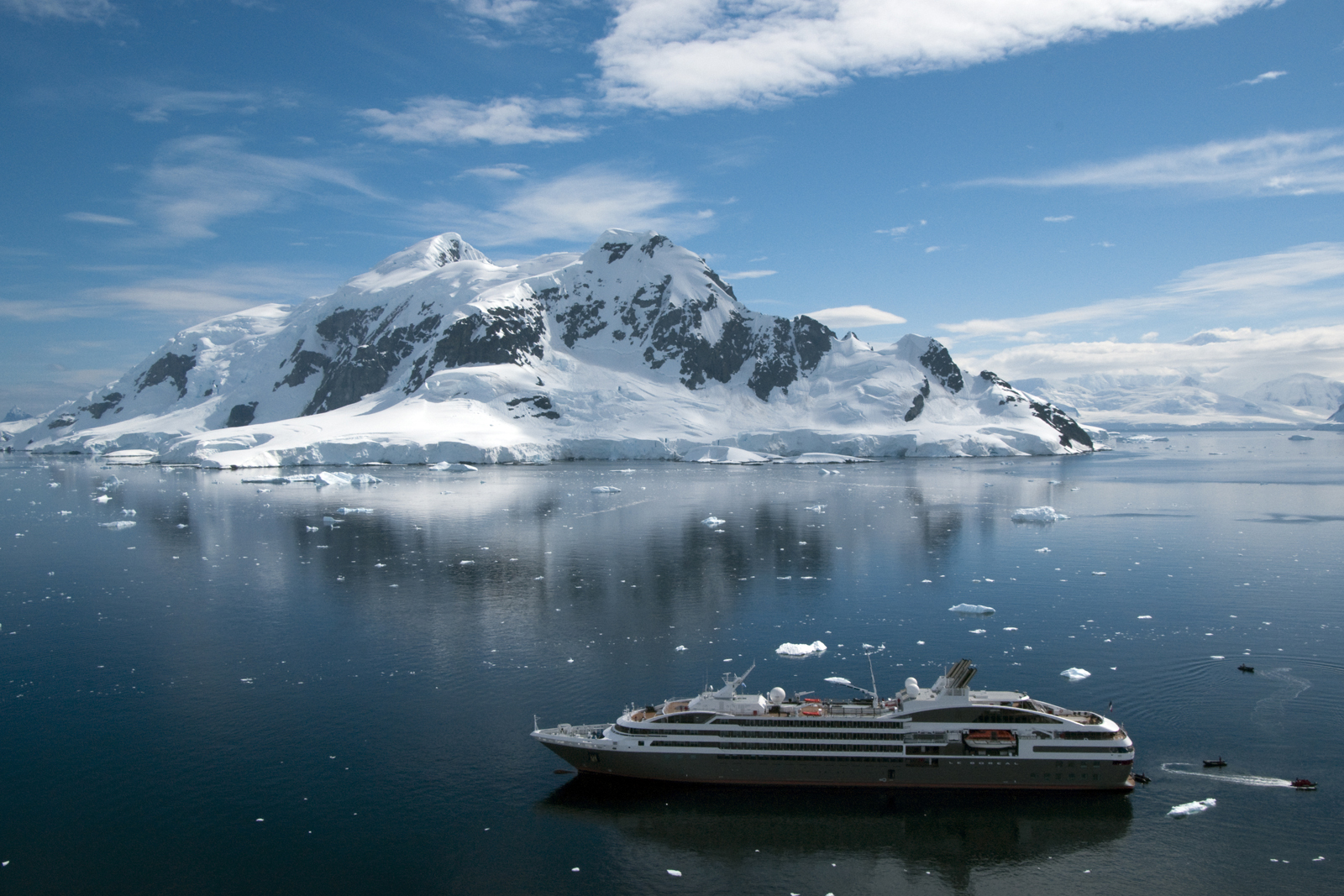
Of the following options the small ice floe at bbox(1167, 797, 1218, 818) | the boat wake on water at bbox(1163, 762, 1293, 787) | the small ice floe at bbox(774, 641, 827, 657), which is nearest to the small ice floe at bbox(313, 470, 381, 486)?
the small ice floe at bbox(774, 641, 827, 657)

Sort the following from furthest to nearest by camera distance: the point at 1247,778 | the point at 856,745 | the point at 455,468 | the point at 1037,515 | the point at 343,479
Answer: the point at 455,468
the point at 343,479
the point at 1037,515
the point at 856,745
the point at 1247,778

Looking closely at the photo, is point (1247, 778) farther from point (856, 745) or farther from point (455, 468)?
point (455, 468)

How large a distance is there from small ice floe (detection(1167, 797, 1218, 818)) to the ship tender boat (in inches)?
106

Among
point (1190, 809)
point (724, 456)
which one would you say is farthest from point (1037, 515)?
point (724, 456)

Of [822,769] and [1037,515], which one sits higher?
[1037,515]

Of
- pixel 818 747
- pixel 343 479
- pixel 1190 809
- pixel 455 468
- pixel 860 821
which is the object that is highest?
pixel 455 468

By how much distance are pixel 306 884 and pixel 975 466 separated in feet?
507

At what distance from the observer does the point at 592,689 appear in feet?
113

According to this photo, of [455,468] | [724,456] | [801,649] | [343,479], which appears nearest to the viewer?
[801,649]

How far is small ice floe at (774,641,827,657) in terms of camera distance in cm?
3853

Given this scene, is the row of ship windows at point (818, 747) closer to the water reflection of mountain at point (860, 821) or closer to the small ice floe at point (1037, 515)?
the water reflection of mountain at point (860, 821)

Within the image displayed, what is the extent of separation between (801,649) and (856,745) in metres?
10.9

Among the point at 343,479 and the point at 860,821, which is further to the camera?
the point at 343,479

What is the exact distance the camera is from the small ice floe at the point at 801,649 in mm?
38531
